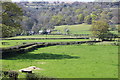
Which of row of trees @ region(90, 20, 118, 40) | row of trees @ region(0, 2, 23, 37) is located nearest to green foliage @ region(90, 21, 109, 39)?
row of trees @ region(90, 20, 118, 40)

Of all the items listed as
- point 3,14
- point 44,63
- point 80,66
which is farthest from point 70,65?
point 3,14

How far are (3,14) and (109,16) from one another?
468 ft

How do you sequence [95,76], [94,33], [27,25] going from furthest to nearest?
[27,25]
[94,33]
[95,76]

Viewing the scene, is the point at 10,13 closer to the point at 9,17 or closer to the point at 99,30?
the point at 9,17

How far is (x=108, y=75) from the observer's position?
27.0 m

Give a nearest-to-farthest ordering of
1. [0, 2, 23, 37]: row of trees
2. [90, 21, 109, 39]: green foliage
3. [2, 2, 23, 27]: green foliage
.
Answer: [0, 2, 23, 37]: row of trees
[2, 2, 23, 27]: green foliage
[90, 21, 109, 39]: green foliage

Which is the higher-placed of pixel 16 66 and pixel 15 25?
pixel 15 25

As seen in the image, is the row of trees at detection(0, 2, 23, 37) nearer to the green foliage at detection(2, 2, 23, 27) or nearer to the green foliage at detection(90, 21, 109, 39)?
the green foliage at detection(2, 2, 23, 27)

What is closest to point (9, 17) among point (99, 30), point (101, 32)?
point (101, 32)

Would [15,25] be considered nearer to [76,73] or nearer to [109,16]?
[76,73]

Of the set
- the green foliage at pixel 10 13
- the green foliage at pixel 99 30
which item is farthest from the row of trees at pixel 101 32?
the green foliage at pixel 10 13

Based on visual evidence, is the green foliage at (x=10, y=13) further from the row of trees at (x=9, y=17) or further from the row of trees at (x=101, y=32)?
the row of trees at (x=101, y=32)

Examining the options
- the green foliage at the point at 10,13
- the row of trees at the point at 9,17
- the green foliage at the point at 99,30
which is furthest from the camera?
the green foliage at the point at 99,30

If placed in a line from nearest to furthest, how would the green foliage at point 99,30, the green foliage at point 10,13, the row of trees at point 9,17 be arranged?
1. the row of trees at point 9,17
2. the green foliage at point 10,13
3. the green foliage at point 99,30
